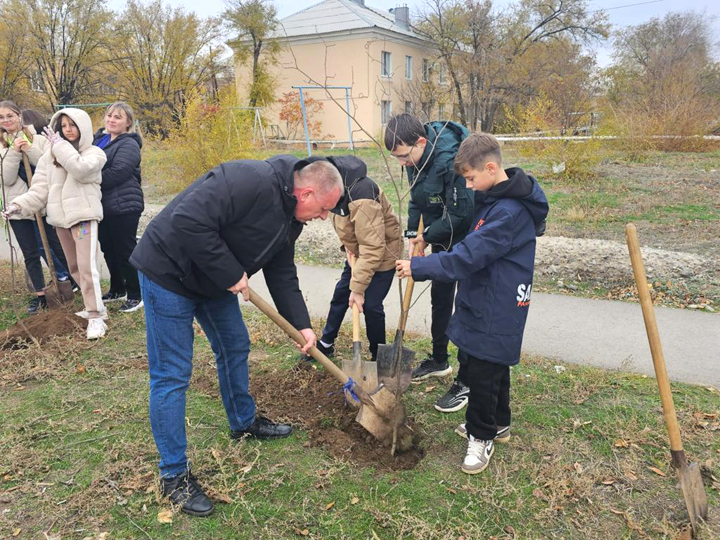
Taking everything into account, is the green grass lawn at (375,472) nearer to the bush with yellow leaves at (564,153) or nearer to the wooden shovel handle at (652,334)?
the wooden shovel handle at (652,334)

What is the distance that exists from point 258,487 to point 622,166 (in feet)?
42.6

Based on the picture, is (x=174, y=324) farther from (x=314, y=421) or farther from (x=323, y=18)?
(x=323, y=18)

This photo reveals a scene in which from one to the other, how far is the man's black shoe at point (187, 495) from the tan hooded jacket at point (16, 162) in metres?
3.40

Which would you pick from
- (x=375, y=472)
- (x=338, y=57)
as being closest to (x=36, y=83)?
(x=338, y=57)

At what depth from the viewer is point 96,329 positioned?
4.51m

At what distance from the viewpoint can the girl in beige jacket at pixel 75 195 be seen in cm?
421

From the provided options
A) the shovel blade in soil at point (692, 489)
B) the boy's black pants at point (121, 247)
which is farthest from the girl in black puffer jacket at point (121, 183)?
the shovel blade in soil at point (692, 489)

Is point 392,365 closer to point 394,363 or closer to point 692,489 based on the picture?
point 394,363

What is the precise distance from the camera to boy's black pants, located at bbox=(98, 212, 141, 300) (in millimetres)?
4828

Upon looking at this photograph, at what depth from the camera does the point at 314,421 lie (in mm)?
3223

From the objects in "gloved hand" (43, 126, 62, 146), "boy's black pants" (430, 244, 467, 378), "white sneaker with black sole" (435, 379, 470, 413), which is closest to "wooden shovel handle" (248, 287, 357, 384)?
"white sneaker with black sole" (435, 379, 470, 413)

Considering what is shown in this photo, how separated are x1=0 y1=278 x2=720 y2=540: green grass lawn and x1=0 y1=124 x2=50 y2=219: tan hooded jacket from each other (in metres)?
2.10

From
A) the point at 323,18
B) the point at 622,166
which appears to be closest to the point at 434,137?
the point at 622,166

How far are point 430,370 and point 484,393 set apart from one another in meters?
1.09
